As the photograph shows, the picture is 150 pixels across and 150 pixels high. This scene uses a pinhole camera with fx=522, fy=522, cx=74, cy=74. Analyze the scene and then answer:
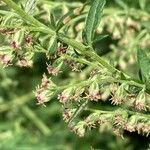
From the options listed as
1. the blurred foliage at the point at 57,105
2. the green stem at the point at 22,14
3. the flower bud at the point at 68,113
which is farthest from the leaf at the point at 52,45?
the blurred foliage at the point at 57,105

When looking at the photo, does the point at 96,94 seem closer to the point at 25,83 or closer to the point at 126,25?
the point at 126,25

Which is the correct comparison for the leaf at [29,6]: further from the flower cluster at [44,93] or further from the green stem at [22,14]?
the flower cluster at [44,93]

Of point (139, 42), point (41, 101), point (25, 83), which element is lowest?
point (25, 83)

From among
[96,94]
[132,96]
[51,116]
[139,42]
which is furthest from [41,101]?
[51,116]

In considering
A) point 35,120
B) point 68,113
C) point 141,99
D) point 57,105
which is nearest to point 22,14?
point 68,113

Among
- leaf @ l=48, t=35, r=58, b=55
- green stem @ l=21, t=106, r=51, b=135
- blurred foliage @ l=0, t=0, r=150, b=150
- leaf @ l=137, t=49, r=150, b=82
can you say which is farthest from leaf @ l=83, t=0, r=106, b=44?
green stem @ l=21, t=106, r=51, b=135

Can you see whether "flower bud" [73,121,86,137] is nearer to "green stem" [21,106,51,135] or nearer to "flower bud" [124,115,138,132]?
"flower bud" [124,115,138,132]

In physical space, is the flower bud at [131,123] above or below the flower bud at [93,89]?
below
